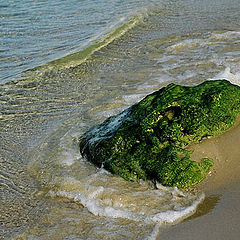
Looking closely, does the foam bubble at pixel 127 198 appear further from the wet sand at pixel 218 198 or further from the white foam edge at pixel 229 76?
the white foam edge at pixel 229 76

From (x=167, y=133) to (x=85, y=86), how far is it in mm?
3257

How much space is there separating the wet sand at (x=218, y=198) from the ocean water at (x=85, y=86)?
129mm

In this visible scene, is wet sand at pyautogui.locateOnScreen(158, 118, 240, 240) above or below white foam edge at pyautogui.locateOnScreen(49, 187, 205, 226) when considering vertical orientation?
above

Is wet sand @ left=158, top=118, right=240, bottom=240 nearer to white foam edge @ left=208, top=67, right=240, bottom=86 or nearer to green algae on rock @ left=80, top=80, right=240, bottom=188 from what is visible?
green algae on rock @ left=80, top=80, right=240, bottom=188

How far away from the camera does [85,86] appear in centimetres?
705

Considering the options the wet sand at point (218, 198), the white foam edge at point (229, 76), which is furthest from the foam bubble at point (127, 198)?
the white foam edge at point (229, 76)

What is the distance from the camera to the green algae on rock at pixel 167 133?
3.92 m

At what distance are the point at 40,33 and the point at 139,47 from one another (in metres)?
3.10

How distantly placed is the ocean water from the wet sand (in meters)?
0.13

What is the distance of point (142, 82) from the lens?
6.89 metres

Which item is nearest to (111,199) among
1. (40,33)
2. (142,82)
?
(142,82)

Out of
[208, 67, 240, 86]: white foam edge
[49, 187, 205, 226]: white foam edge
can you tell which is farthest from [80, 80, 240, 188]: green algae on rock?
[208, 67, 240, 86]: white foam edge

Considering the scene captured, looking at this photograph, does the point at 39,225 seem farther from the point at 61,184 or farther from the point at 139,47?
the point at 139,47

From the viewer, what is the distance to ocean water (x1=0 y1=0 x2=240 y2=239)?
3.58 meters
